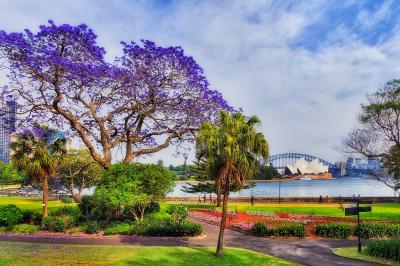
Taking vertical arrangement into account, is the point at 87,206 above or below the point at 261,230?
above

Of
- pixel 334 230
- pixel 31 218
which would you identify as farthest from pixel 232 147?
pixel 31 218

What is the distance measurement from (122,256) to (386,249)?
12342 millimetres

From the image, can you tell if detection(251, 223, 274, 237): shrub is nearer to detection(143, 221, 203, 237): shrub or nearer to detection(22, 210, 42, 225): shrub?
detection(143, 221, 203, 237): shrub

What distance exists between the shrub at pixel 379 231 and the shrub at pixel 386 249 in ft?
16.1

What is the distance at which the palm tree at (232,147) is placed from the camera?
18.2 metres

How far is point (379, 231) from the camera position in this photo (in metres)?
24.5

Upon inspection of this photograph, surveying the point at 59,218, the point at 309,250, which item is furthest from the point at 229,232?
the point at 59,218

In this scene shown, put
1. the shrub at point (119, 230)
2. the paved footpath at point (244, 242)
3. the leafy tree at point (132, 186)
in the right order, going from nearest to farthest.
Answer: the paved footpath at point (244, 242)
the shrub at point (119, 230)
the leafy tree at point (132, 186)

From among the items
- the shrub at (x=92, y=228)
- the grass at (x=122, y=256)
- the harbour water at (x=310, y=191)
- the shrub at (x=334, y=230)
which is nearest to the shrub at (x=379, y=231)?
the shrub at (x=334, y=230)

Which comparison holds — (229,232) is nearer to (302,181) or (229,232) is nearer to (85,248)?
(85,248)

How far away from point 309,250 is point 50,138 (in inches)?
807

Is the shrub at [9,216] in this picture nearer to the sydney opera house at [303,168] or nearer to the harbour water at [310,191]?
the harbour water at [310,191]

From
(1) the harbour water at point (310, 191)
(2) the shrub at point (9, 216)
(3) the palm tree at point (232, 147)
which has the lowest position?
(1) the harbour water at point (310, 191)

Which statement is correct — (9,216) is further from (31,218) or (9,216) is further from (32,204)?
(32,204)
